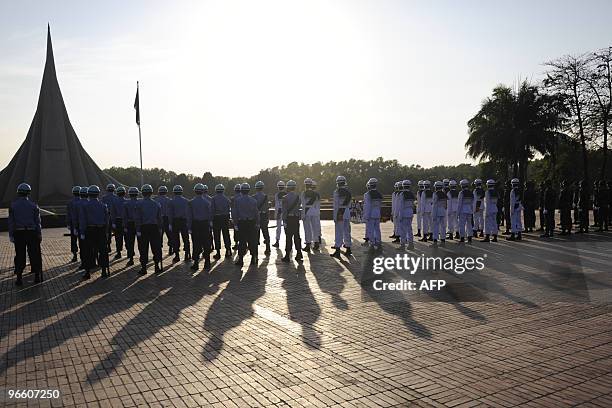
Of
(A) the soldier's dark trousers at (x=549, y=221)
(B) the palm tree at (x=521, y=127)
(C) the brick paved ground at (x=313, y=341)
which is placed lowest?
(C) the brick paved ground at (x=313, y=341)

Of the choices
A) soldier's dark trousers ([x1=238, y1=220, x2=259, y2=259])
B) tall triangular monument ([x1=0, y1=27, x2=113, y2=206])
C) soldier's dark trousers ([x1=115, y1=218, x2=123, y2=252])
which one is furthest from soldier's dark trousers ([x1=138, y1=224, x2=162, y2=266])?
tall triangular monument ([x1=0, y1=27, x2=113, y2=206])

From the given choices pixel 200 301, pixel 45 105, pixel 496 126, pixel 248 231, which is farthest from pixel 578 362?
pixel 45 105

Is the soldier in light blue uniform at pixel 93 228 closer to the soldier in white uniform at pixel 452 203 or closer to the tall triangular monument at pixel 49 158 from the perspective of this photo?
the soldier in white uniform at pixel 452 203

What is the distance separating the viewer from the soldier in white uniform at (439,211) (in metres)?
16.2

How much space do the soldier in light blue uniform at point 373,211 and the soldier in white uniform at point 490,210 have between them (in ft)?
13.7

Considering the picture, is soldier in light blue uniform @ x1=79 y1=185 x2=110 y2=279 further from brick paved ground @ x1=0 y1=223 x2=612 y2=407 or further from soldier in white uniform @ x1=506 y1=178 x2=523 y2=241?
soldier in white uniform @ x1=506 y1=178 x2=523 y2=241

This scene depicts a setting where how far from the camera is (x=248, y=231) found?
1276 cm

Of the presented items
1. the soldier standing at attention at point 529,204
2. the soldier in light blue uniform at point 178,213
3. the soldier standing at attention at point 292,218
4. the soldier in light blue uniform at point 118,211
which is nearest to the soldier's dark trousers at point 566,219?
the soldier standing at attention at point 529,204

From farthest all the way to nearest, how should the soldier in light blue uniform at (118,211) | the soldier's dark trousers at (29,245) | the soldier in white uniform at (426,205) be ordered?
the soldier in white uniform at (426,205)
the soldier in light blue uniform at (118,211)
the soldier's dark trousers at (29,245)

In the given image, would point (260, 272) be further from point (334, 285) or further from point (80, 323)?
point (80, 323)

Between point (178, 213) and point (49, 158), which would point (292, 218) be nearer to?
point (178, 213)

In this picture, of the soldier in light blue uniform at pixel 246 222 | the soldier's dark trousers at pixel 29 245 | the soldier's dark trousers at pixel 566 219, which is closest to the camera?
the soldier's dark trousers at pixel 29 245

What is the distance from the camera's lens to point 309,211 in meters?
15.4

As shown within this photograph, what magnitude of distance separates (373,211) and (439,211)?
287 cm
